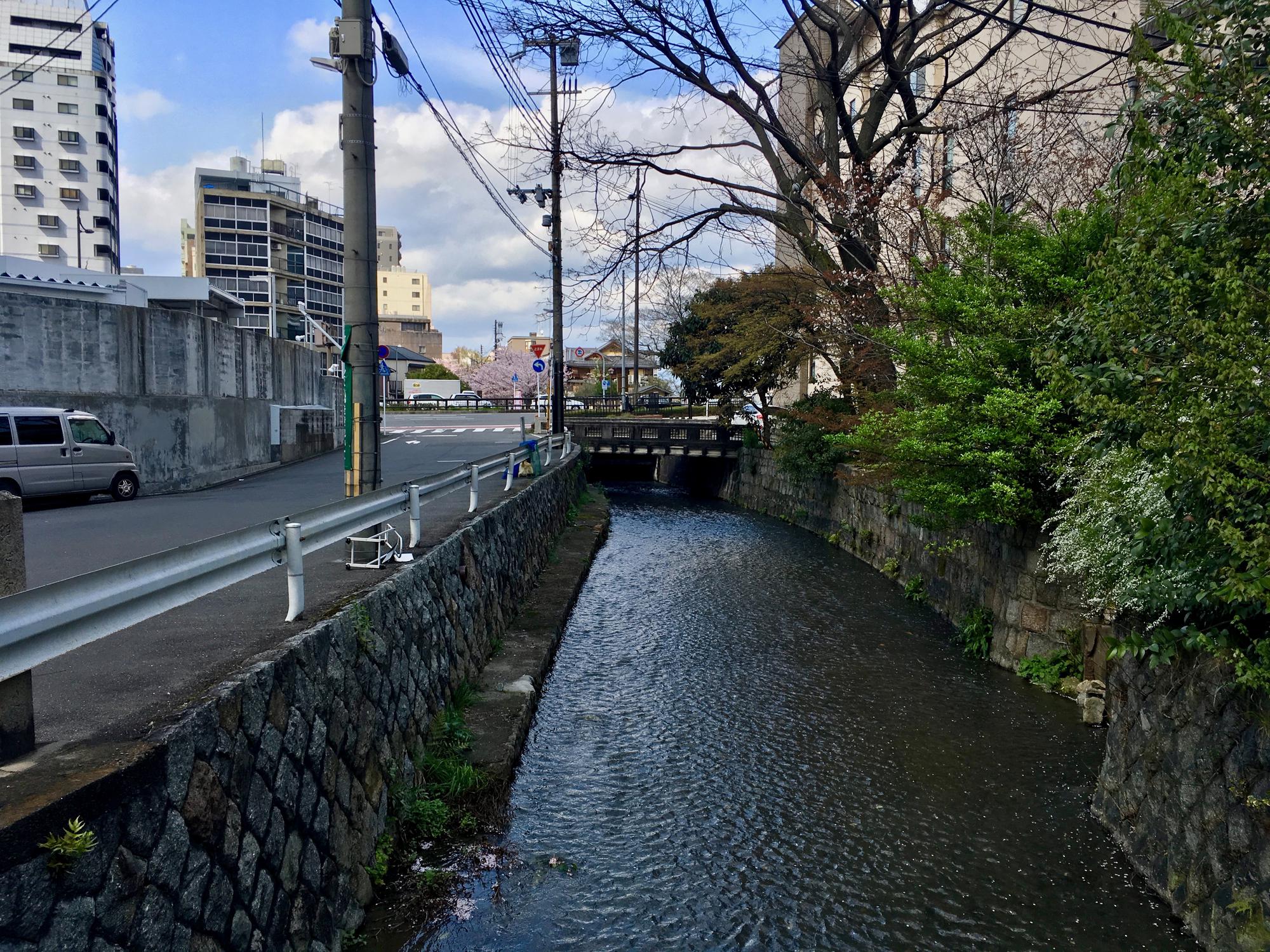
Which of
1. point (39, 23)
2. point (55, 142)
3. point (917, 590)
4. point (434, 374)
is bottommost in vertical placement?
point (917, 590)

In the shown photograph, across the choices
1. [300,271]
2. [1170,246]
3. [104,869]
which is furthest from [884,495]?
[300,271]

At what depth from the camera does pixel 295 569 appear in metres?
5.30

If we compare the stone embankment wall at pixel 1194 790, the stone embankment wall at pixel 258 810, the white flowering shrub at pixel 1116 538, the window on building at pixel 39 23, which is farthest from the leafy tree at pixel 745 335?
the window on building at pixel 39 23

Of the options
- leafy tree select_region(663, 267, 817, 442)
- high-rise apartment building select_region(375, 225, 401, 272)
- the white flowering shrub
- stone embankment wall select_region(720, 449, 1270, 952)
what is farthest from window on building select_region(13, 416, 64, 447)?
high-rise apartment building select_region(375, 225, 401, 272)

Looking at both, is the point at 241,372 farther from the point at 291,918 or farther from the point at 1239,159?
the point at 1239,159

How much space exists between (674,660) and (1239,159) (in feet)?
26.4

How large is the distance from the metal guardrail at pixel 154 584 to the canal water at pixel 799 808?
8.13 ft

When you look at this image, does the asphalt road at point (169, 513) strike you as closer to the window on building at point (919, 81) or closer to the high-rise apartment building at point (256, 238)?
the window on building at point (919, 81)

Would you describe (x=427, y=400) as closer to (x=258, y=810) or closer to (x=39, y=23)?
(x=39, y=23)

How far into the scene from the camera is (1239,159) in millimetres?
5254

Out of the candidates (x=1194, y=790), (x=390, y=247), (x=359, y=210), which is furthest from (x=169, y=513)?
(x=390, y=247)

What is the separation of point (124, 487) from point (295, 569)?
11.4 meters

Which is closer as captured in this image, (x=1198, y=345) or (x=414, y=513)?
(x=1198, y=345)

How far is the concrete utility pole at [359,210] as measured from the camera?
7.51m
